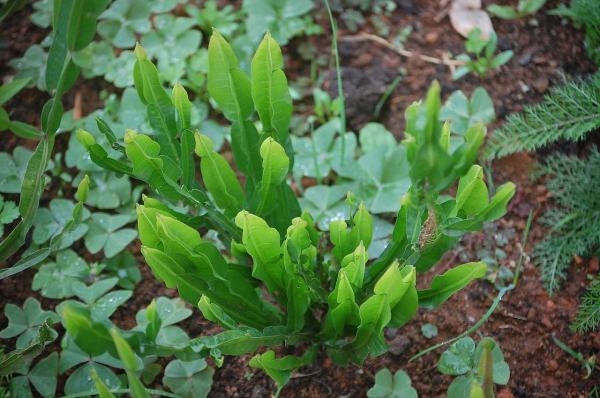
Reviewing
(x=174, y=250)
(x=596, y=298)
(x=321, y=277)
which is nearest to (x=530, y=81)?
(x=596, y=298)

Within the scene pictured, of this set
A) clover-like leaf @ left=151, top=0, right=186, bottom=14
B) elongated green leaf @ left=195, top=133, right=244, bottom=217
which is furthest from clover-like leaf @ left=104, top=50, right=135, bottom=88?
elongated green leaf @ left=195, top=133, right=244, bottom=217

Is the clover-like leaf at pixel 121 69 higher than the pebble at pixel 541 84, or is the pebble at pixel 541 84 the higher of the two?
the clover-like leaf at pixel 121 69

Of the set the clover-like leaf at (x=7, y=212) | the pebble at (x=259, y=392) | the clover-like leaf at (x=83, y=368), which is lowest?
the pebble at (x=259, y=392)

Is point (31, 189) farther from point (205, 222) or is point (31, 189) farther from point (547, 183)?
point (547, 183)

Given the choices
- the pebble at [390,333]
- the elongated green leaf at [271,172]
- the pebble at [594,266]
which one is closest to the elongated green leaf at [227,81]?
the elongated green leaf at [271,172]

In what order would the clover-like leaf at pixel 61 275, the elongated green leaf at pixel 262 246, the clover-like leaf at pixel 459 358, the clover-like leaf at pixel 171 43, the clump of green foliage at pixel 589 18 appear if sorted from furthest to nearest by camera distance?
the clover-like leaf at pixel 171 43, the clump of green foliage at pixel 589 18, the clover-like leaf at pixel 61 275, the clover-like leaf at pixel 459 358, the elongated green leaf at pixel 262 246

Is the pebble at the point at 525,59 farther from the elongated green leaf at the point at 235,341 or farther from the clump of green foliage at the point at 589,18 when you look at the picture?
the elongated green leaf at the point at 235,341

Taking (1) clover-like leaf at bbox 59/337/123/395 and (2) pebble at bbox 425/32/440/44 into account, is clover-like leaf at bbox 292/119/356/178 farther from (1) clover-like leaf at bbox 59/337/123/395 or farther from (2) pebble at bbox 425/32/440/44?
(1) clover-like leaf at bbox 59/337/123/395

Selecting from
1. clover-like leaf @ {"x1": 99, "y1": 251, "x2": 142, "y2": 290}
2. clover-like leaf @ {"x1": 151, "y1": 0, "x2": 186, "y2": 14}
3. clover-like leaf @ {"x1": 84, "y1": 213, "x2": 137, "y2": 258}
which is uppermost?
clover-like leaf @ {"x1": 151, "y1": 0, "x2": 186, "y2": 14}
